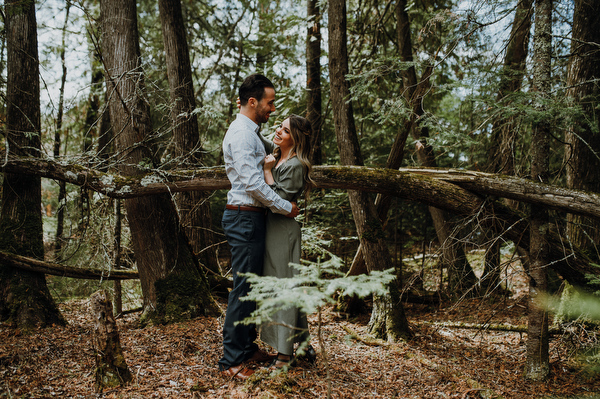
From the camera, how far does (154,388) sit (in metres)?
3.18

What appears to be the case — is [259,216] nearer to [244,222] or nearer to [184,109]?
[244,222]

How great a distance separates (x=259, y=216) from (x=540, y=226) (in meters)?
2.99

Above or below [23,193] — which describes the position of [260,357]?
below

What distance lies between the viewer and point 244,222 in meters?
3.52

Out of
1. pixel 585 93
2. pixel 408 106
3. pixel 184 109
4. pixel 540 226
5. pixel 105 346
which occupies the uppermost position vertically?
pixel 184 109

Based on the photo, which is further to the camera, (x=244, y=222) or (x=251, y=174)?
(x=244, y=222)

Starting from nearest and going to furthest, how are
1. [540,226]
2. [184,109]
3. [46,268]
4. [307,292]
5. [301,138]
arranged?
1. [307,292]
2. [301,138]
3. [540,226]
4. [46,268]
5. [184,109]

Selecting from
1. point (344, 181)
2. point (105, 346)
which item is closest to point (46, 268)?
point (105, 346)

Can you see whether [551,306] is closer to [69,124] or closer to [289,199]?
[289,199]

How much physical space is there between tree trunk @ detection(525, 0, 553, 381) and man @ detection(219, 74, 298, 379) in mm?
2669

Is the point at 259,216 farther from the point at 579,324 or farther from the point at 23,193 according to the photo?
the point at 579,324

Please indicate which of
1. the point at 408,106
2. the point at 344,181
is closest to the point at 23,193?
the point at 344,181

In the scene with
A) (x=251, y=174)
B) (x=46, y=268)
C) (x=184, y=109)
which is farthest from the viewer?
(x=184, y=109)

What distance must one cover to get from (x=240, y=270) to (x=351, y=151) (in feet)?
9.45
